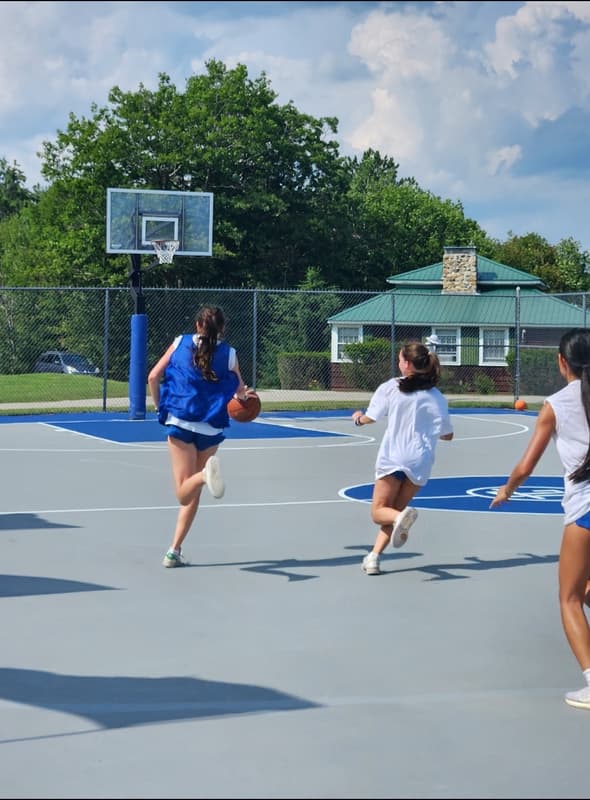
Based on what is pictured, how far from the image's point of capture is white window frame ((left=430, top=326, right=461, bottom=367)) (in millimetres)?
45062

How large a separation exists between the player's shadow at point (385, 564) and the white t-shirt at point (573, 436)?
3348mm

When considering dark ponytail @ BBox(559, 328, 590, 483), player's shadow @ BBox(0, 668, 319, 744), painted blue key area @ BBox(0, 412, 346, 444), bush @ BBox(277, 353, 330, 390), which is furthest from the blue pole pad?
dark ponytail @ BBox(559, 328, 590, 483)

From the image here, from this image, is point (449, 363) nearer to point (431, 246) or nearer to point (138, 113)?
point (138, 113)

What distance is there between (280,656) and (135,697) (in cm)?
108

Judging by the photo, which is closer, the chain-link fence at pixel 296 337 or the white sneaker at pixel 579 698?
the white sneaker at pixel 579 698

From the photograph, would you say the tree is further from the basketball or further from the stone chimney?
the basketball

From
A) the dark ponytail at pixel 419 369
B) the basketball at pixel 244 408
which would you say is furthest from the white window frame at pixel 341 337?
the dark ponytail at pixel 419 369

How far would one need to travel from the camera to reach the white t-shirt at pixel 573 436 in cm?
584

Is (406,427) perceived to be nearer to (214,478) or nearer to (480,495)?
(214,478)

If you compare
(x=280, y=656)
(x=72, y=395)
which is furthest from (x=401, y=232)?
(x=280, y=656)

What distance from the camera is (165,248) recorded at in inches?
1129

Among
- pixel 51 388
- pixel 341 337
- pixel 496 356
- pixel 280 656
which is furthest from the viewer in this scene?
pixel 341 337

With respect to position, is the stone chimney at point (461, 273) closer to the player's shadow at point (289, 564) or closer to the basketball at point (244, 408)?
the basketball at point (244, 408)

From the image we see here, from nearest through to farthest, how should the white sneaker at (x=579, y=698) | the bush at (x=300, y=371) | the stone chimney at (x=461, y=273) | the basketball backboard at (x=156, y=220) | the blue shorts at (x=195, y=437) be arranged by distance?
the white sneaker at (x=579, y=698), the blue shorts at (x=195, y=437), the basketball backboard at (x=156, y=220), the bush at (x=300, y=371), the stone chimney at (x=461, y=273)
